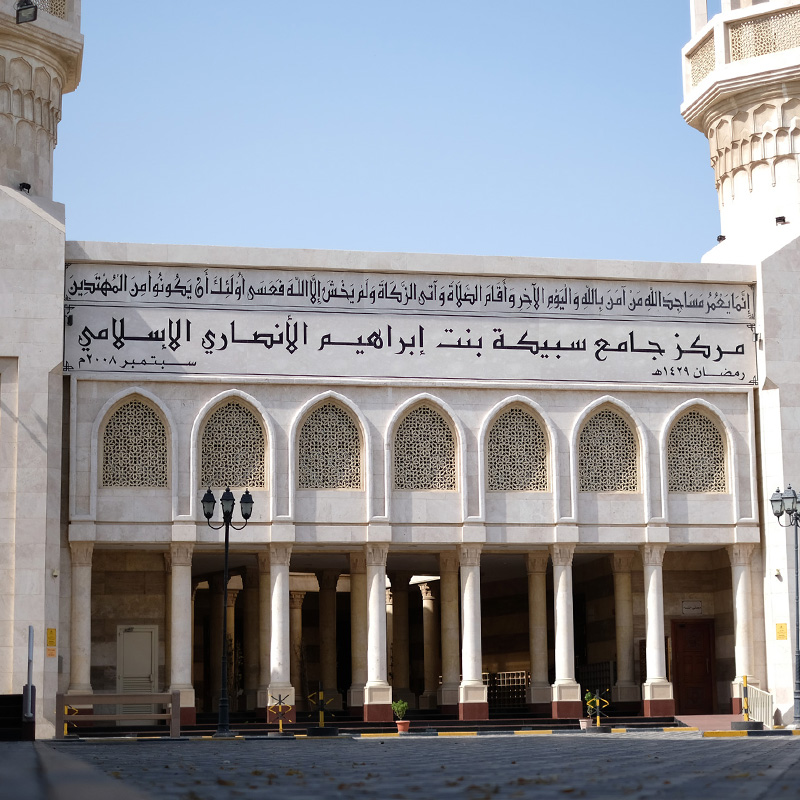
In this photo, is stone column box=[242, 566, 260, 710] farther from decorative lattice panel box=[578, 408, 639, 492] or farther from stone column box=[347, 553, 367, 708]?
decorative lattice panel box=[578, 408, 639, 492]

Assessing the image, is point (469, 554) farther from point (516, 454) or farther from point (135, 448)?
point (135, 448)

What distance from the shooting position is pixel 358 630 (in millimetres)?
25250

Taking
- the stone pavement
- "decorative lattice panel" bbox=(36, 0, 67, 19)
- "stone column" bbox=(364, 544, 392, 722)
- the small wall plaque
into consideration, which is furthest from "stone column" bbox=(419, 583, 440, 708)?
the stone pavement

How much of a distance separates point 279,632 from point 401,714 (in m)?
2.53

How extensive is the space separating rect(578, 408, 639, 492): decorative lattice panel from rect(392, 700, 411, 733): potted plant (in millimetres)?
5026

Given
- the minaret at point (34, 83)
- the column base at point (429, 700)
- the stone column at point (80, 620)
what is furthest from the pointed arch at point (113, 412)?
the column base at point (429, 700)

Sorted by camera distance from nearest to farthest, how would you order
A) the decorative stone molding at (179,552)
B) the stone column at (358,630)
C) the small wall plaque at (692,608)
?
the decorative stone molding at (179,552)
the stone column at (358,630)
the small wall plaque at (692,608)

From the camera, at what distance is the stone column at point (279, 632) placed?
2366 cm

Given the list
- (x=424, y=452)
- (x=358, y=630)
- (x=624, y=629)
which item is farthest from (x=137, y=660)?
(x=624, y=629)

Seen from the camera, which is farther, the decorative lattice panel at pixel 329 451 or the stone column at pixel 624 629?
Result: the stone column at pixel 624 629

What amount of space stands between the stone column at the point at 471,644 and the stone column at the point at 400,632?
649cm

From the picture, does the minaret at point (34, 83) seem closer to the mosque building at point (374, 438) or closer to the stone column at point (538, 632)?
the mosque building at point (374, 438)

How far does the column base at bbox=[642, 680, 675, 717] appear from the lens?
2478 centimetres

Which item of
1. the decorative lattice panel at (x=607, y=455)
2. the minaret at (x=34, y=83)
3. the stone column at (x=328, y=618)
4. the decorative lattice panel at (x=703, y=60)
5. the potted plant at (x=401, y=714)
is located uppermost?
the decorative lattice panel at (x=703, y=60)
